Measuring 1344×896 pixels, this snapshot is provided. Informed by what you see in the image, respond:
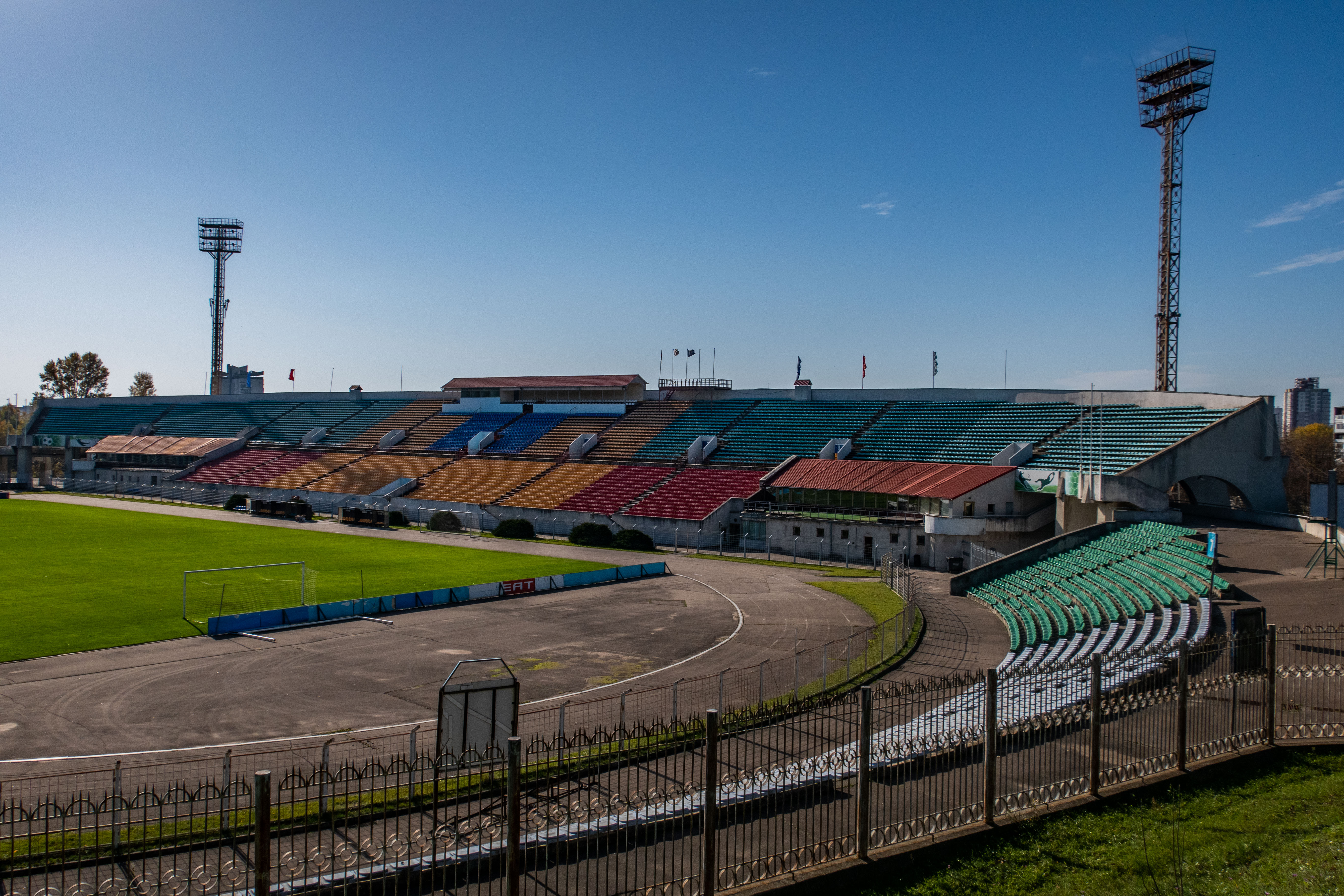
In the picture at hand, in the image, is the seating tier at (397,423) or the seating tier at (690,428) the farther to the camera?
the seating tier at (397,423)

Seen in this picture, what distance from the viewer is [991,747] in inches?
401

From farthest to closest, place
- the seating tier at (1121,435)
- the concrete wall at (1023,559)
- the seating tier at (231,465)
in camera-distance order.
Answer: the seating tier at (231,465) < the seating tier at (1121,435) < the concrete wall at (1023,559)

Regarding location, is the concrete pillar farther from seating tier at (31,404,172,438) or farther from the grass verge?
the grass verge

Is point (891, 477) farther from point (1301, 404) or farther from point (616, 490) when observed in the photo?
point (1301, 404)

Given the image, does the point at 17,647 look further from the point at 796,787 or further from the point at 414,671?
the point at 796,787

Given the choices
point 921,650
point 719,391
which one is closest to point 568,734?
point 921,650

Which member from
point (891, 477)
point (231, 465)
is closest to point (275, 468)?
point (231, 465)

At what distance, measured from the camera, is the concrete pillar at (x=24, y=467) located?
83.5 metres

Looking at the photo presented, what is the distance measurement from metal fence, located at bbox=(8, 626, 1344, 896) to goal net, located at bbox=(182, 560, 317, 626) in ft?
52.5

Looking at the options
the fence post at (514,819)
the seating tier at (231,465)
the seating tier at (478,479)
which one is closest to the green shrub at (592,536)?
the seating tier at (478,479)

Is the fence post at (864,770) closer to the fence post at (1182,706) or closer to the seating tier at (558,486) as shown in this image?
the fence post at (1182,706)

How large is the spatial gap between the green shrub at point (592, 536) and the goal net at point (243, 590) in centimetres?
1772

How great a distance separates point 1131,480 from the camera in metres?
39.3

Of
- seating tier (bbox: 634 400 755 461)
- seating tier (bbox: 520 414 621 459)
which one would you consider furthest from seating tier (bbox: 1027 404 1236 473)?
seating tier (bbox: 520 414 621 459)
